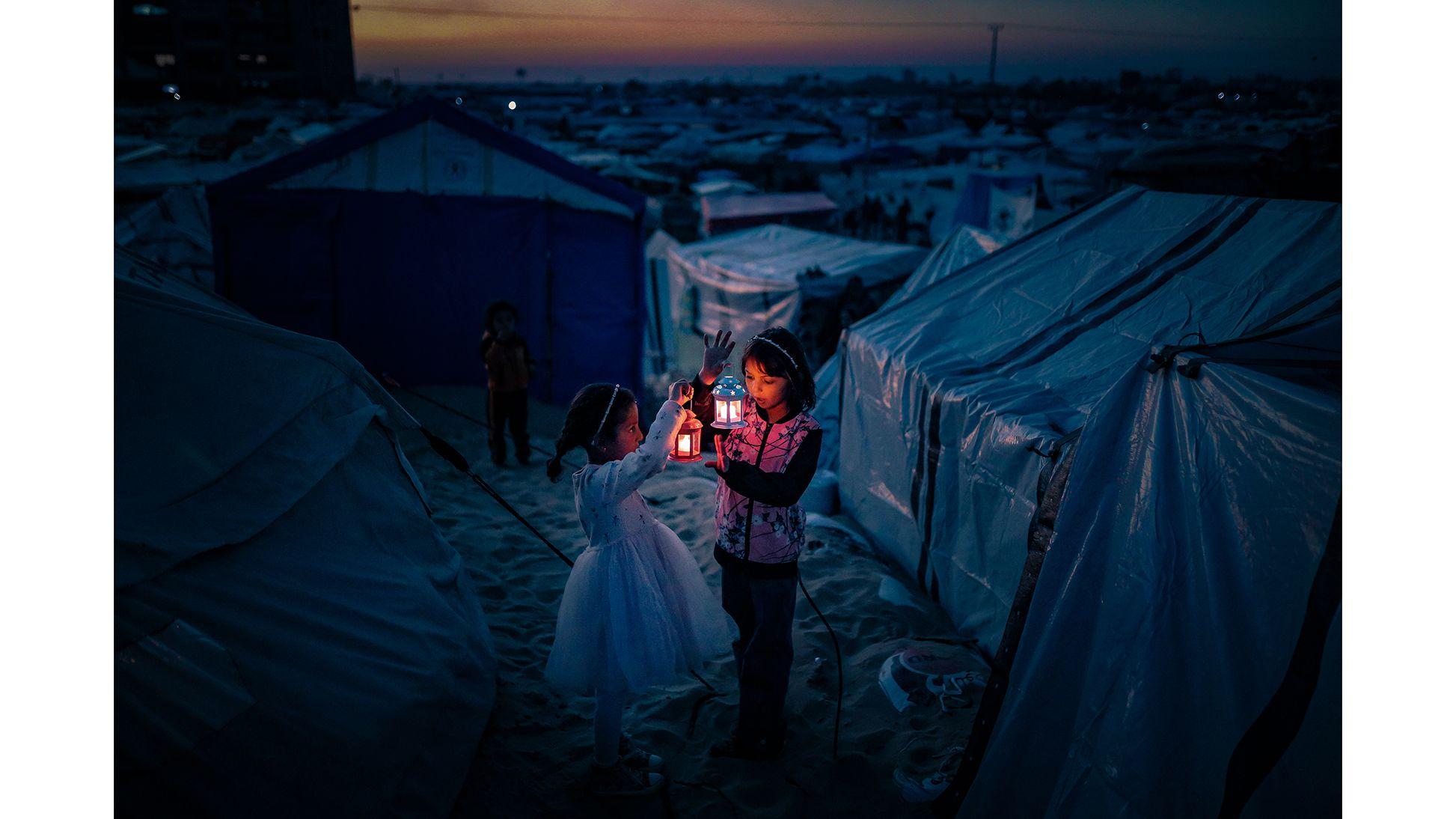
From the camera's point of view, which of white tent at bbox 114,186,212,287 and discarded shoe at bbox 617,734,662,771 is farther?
white tent at bbox 114,186,212,287

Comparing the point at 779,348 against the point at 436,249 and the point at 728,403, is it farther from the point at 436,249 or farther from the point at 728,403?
the point at 436,249

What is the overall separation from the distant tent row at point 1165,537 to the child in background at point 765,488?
829mm

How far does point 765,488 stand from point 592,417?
0.69 m

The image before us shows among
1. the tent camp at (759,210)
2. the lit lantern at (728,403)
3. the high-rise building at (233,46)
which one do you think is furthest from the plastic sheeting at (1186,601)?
the high-rise building at (233,46)

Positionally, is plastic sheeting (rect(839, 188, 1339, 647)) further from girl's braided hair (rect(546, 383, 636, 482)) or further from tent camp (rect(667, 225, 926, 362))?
tent camp (rect(667, 225, 926, 362))

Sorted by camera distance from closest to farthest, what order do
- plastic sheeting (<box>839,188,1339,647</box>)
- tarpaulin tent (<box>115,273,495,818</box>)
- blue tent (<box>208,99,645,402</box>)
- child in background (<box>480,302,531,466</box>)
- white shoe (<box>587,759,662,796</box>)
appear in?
tarpaulin tent (<box>115,273,495,818</box>), white shoe (<box>587,759,662,796</box>), plastic sheeting (<box>839,188,1339,647</box>), child in background (<box>480,302,531,466</box>), blue tent (<box>208,99,645,402</box>)

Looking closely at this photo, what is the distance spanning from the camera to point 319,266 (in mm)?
8484

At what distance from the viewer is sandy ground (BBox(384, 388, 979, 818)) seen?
321cm

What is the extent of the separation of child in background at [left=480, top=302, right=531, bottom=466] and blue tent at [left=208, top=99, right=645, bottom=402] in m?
1.83

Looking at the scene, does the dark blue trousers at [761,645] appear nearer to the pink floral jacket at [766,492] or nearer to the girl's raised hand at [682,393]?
the pink floral jacket at [766,492]

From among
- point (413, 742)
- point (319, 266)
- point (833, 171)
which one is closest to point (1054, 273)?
point (413, 742)

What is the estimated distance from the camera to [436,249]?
863cm

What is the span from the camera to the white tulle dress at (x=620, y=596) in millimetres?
2924

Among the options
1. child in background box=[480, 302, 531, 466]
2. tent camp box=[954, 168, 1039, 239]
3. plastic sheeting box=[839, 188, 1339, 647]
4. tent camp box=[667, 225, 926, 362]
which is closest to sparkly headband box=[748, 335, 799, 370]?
plastic sheeting box=[839, 188, 1339, 647]
